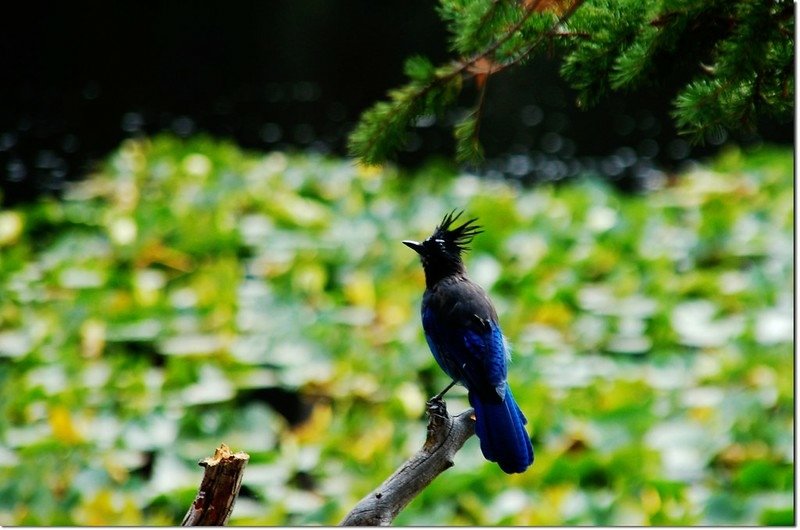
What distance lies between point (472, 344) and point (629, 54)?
0.59 metres

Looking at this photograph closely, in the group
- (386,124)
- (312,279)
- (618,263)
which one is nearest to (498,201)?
(618,263)

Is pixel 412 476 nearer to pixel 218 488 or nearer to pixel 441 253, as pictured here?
pixel 218 488

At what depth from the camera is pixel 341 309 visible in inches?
208

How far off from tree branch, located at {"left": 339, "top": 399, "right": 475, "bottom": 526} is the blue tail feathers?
75 mm

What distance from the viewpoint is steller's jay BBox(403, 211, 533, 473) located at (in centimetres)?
175

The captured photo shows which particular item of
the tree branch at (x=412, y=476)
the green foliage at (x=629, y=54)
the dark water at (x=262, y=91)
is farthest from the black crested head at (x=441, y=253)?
the dark water at (x=262, y=91)

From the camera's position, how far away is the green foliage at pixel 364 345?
144 inches

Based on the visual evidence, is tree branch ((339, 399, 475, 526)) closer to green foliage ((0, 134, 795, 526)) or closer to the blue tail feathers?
the blue tail feathers

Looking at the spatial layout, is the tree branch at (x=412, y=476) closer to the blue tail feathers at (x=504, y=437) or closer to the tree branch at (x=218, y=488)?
the blue tail feathers at (x=504, y=437)

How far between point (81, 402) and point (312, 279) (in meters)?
1.57

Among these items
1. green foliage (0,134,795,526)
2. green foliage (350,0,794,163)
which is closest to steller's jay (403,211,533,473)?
green foliage (350,0,794,163)

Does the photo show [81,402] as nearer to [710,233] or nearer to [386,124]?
[386,124]

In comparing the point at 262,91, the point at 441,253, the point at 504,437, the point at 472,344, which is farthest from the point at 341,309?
the point at 262,91

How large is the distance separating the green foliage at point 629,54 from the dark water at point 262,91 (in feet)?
20.4
